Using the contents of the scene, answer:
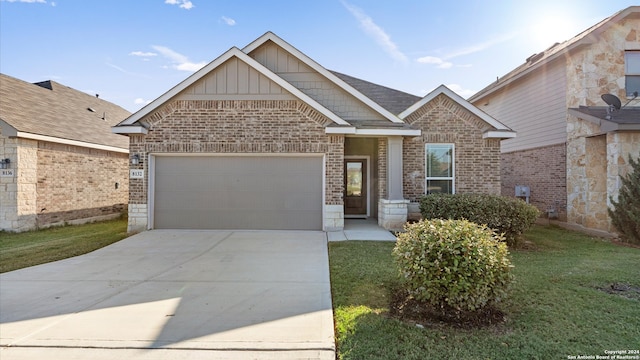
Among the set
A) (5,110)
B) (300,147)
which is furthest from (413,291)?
(5,110)

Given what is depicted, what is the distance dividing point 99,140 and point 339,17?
10.7m

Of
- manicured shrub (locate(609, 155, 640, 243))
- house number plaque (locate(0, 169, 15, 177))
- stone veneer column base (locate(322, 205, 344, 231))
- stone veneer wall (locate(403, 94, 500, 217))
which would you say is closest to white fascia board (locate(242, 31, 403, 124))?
stone veneer wall (locate(403, 94, 500, 217))

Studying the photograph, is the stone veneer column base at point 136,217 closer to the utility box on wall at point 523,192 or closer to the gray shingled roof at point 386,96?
the gray shingled roof at point 386,96

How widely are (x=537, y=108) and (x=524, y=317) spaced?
39.7 feet

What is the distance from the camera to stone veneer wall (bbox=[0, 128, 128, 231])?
32.6 ft

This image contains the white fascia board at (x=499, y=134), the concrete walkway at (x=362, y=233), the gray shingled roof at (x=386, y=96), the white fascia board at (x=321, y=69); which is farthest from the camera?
the gray shingled roof at (x=386, y=96)

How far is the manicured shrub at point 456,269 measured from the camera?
11.6 ft

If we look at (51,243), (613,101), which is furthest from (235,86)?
(613,101)

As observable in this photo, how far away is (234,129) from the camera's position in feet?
31.0

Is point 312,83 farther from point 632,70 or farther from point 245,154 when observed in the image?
point 632,70

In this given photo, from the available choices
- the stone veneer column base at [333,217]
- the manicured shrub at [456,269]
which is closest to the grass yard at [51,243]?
the stone veneer column base at [333,217]

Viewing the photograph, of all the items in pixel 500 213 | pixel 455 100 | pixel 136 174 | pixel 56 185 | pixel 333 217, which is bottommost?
pixel 333 217

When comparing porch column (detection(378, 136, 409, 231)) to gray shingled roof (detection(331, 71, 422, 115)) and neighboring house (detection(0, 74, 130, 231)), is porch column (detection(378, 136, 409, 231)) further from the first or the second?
neighboring house (detection(0, 74, 130, 231))

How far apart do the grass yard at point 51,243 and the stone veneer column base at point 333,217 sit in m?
5.79
